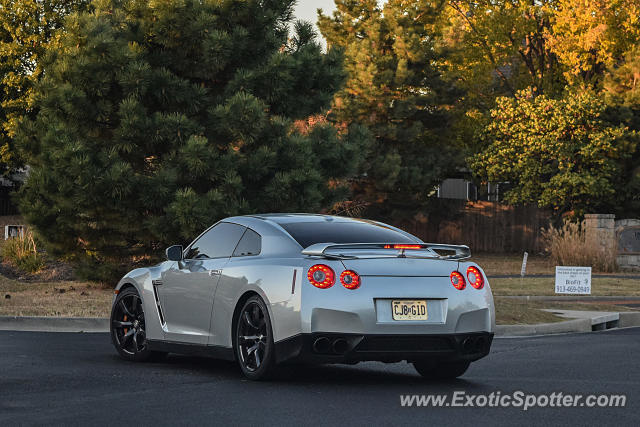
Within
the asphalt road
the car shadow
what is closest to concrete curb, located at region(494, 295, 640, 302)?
the asphalt road

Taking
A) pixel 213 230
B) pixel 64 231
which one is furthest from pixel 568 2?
pixel 213 230

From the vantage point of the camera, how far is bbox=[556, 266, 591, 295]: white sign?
2286cm

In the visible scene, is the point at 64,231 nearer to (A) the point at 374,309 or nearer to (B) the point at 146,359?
(B) the point at 146,359

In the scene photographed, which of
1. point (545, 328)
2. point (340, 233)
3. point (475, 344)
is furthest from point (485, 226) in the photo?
point (475, 344)

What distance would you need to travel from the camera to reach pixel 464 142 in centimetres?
4644

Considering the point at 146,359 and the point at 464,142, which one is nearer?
the point at 146,359

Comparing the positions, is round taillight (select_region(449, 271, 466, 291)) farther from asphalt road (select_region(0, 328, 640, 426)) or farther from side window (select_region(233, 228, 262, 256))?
side window (select_region(233, 228, 262, 256))

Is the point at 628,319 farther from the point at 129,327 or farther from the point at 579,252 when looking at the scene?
the point at 579,252

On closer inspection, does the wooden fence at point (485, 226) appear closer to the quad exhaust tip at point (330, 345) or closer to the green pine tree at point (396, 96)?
the green pine tree at point (396, 96)

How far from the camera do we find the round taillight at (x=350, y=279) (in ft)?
30.0

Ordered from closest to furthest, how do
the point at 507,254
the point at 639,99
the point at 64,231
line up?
the point at 64,231 → the point at 639,99 → the point at 507,254

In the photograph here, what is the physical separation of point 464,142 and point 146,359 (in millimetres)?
36228

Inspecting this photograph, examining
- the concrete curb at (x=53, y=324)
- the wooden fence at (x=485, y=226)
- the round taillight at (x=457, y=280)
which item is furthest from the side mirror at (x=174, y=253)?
the wooden fence at (x=485, y=226)

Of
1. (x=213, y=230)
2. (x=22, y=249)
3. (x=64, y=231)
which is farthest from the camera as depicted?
(x=22, y=249)
